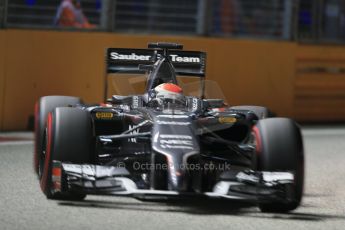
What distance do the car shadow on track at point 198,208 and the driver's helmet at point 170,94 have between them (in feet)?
3.22

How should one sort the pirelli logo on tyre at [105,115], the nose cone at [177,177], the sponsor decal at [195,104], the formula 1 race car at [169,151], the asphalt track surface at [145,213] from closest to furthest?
the asphalt track surface at [145,213], the nose cone at [177,177], the formula 1 race car at [169,151], the pirelli logo on tyre at [105,115], the sponsor decal at [195,104]

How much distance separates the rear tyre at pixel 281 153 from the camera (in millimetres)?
8023

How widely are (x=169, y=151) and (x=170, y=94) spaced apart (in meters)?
1.25

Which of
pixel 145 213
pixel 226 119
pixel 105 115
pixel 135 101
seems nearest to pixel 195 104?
pixel 226 119

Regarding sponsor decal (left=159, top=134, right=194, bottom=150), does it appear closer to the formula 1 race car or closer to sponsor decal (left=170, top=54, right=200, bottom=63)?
the formula 1 race car

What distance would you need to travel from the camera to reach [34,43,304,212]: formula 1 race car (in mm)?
7742

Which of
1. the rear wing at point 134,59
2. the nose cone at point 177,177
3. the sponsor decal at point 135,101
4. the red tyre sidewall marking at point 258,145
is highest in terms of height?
the rear wing at point 134,59

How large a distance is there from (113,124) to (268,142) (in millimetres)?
1689

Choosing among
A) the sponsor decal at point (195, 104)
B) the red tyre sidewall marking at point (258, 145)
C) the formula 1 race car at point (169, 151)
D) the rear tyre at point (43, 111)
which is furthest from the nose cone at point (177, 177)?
the rear tyre at point (43, 111)

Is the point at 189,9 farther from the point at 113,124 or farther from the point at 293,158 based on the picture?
the point at 293,158

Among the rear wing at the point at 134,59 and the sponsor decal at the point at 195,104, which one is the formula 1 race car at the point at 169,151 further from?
the rear wing at the point at 134,59

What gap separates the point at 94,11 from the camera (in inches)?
585

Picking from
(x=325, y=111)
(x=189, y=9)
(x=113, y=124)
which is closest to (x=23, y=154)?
(x=113, y=124)

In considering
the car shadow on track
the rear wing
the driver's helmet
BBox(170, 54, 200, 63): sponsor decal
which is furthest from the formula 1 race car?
BBox(170, 54, 200, 63): sponsor decal
